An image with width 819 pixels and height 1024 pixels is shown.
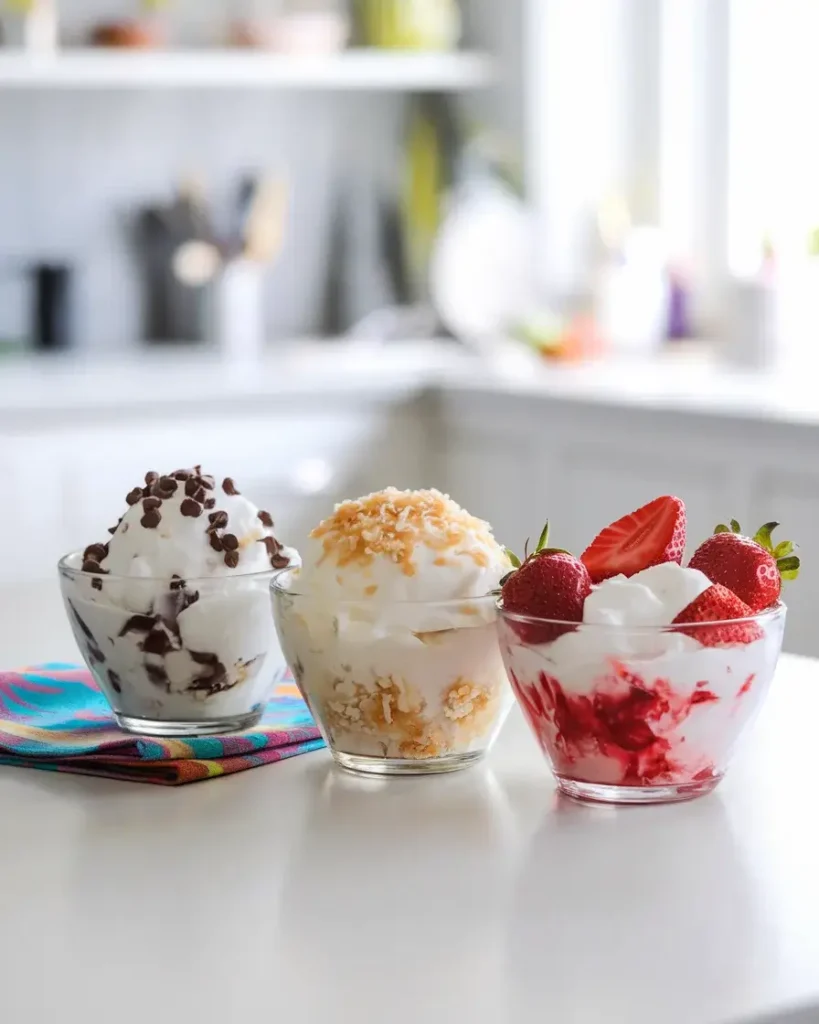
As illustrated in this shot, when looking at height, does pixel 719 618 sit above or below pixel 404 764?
above

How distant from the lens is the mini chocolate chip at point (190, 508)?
1.06m

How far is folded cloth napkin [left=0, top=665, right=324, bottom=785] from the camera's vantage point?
0.98 meters

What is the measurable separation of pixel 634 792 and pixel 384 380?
2.29m

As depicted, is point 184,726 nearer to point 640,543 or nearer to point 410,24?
point 640,543

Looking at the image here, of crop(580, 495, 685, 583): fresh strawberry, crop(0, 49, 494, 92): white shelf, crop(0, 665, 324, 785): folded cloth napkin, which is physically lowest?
crop(0, 665, 324, 785): folded cloth napkin

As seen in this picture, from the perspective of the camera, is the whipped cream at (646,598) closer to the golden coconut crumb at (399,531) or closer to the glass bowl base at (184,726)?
the golden coconut crumb at (399,531)

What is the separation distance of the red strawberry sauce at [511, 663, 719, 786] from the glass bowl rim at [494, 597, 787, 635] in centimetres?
2

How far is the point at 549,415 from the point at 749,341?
51 cm

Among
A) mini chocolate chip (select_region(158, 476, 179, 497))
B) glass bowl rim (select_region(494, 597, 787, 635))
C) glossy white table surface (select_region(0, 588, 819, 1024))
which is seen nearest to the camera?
glossy white table surface (select_region(0, 588, 819, 1024))

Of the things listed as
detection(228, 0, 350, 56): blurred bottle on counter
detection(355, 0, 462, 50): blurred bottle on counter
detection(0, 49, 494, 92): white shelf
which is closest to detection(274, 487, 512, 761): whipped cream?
detection(0, 49, 494, 92): white shelf

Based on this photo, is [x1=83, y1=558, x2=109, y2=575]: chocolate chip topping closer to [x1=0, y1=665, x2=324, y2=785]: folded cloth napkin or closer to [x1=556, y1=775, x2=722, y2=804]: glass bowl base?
[x1=0, y1=665, x2=324, y2=785]: folded cloth napkin

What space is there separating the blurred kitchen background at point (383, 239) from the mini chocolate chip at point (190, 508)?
6.05 feet

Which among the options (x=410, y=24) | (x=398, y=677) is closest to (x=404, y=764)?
(x=398, y=677)

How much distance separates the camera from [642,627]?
862 millimetres
